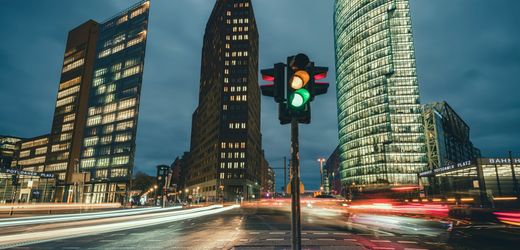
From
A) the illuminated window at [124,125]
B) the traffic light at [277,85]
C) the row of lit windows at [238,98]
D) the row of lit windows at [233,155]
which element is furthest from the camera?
the row of lit windows at [238,98]

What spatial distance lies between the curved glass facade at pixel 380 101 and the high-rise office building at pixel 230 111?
4070 centimetres

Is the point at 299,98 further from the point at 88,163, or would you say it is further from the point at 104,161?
the point at 88,163

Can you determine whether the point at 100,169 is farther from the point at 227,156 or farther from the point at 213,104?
the point at 213,104

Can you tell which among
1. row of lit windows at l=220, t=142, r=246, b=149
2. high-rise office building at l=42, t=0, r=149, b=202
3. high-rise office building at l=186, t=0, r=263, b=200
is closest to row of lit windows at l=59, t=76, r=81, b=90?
high-rise office building at l=42, t=0, r=149, b=202

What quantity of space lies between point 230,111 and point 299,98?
114775 mm

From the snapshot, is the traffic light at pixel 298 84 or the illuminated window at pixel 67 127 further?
the illuminated window at pixel 67 127

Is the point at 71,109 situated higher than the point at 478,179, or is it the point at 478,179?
the point at 71,109

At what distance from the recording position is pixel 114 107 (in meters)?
103

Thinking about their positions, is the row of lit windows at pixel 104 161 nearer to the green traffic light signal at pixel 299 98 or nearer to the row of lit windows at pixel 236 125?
the row of lit windows at pixel 236 125

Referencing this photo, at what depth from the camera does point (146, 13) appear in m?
112

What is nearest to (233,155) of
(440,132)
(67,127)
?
(67,127)

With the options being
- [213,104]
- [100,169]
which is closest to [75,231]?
[100,169]

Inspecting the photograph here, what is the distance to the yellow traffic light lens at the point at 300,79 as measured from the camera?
16.7 ft

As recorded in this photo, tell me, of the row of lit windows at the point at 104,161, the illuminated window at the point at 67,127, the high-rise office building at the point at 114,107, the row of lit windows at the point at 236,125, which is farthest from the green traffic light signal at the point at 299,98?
the illuminated window at the point at 67,127
